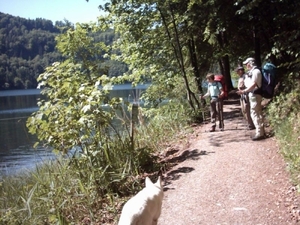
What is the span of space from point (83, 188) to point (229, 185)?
7.98ft

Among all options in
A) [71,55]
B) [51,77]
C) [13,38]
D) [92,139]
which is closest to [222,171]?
[92,139]

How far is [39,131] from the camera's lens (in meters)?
5.78

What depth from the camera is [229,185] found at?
5.62 m

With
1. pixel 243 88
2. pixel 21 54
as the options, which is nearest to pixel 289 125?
pixel 243 88

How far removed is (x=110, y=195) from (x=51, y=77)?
2.36 m

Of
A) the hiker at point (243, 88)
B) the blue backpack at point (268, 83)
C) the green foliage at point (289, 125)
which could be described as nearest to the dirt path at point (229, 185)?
the green foliage at point (289, 125)

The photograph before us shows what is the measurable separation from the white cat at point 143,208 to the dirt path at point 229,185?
0.88m

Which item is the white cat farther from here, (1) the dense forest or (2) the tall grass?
(1) the dense forest

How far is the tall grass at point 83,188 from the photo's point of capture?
193 inches

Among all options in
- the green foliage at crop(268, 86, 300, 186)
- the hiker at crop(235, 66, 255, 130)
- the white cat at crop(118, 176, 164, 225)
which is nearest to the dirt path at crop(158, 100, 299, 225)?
the green foliage at crop(268, 86, 300, 186)

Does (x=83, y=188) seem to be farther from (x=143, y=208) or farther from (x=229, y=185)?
(x=229, y=185)

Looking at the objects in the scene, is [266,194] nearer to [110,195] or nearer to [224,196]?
[224,196]

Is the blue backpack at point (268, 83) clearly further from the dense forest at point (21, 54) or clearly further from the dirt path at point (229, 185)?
the dense forest at point (21, 54)

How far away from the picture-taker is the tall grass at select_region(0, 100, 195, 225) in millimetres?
4898
